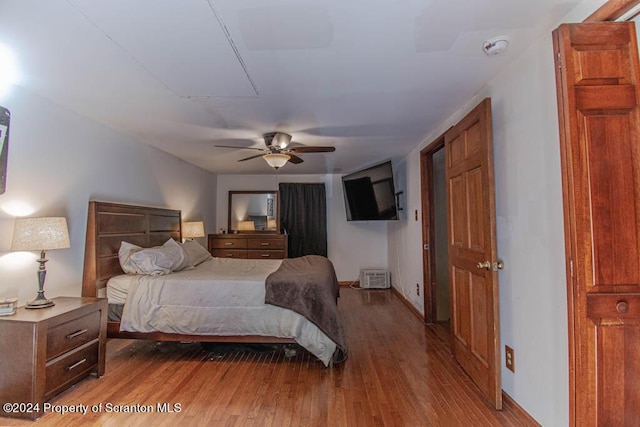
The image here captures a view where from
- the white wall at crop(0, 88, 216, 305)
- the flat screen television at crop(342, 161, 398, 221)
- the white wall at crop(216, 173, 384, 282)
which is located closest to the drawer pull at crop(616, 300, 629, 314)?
the flat screen television at crop(342, 161, 398, 221)

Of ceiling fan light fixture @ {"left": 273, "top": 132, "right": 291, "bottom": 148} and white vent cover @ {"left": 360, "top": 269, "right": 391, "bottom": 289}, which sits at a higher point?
ceiling fan light fixture @ {"left": 273, "top": 132, "right": 291, "bottom": 148}

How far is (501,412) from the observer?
1.98 metres

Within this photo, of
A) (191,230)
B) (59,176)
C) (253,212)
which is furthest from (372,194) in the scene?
→ (59,176)

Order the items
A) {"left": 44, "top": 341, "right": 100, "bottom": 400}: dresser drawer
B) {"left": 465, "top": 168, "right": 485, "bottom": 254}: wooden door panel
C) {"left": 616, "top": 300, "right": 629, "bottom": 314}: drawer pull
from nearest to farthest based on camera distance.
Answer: {"left": 616, "top": 300, "right": 629, "bottom": 314}: drawer pull < {"left": 44, "top": 341, "right": 100, "bottom": 400}: dresser drawer < {"left": 465, "top": 168, "right": 485, "bottom": 254}: wooden door panel

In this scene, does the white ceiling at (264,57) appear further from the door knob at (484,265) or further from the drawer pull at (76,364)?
the drawer pull at (76,364)

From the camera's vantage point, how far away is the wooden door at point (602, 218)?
128 cm

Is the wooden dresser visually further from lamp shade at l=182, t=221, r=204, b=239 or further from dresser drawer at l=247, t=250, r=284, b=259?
lamp shade at l=182, t=221, r=204, b=239

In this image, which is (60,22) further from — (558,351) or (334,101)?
(558,351)

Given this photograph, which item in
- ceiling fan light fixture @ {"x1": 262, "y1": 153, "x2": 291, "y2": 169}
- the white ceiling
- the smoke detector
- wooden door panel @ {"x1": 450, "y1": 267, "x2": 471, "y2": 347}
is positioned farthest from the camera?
ceiling fan light fixture @ {"x1": 262, "y1": 153, "x2": 291, "y2": 169}

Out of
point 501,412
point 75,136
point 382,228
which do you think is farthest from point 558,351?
point 382,228

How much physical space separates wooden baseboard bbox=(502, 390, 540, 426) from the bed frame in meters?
1.65

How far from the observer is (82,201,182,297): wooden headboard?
291 cm

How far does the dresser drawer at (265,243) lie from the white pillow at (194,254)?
1.47 metres

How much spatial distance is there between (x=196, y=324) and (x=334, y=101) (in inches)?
92.4
